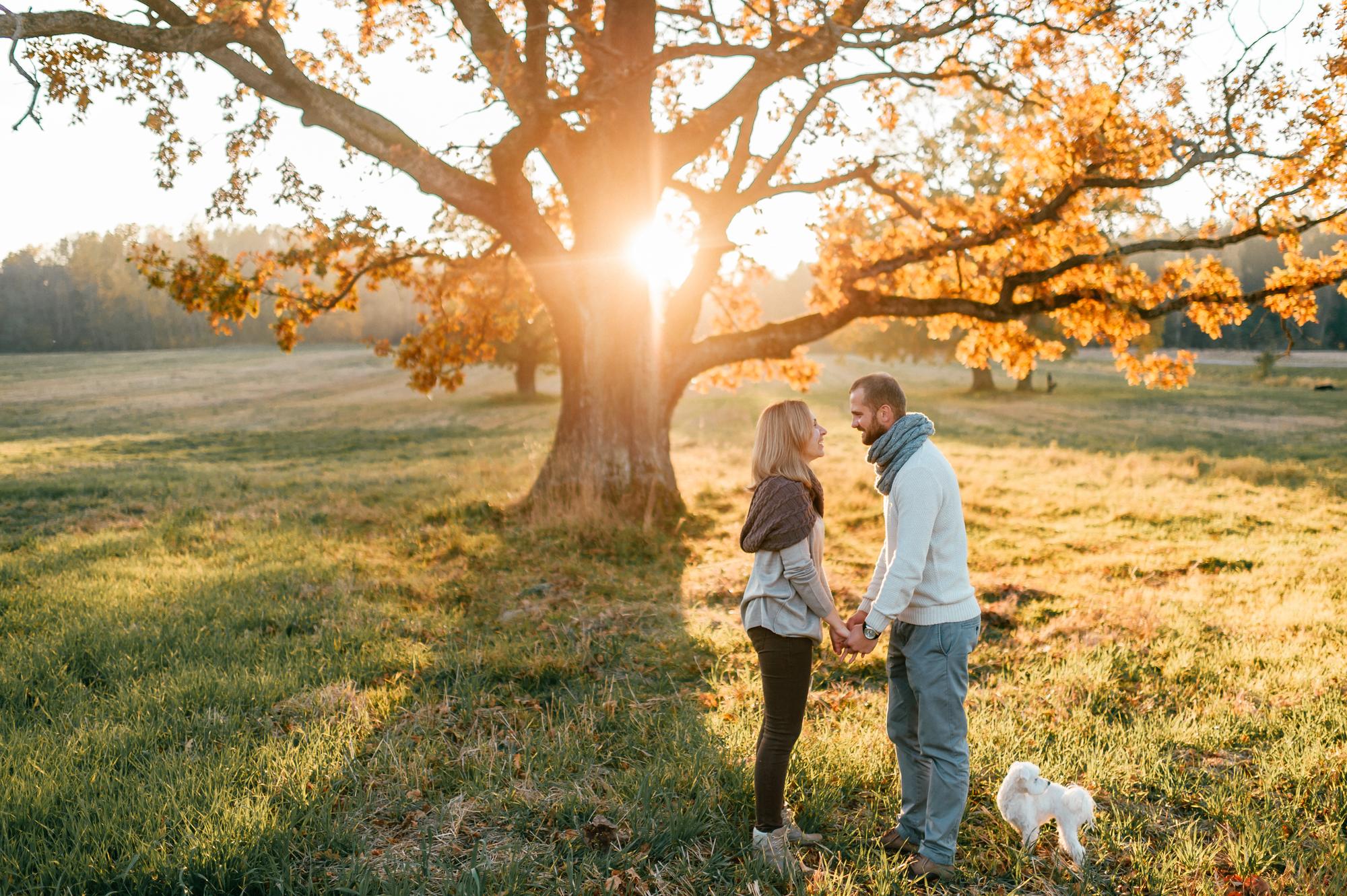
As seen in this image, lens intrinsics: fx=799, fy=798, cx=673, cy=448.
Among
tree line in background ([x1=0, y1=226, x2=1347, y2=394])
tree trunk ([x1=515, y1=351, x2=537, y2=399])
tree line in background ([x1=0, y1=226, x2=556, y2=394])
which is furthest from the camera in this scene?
tree line in background ([x1=0, y1=226, x2=556, y2=394])

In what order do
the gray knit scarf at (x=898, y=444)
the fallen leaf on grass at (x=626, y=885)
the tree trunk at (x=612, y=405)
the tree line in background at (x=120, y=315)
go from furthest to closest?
the tree line in background at (x=120, y=315) < the tree trunk at (x=612, y=405) < the gray knit scarf at (x=898, y=444) < the fallen leaf on grass at (x=626, y=885)

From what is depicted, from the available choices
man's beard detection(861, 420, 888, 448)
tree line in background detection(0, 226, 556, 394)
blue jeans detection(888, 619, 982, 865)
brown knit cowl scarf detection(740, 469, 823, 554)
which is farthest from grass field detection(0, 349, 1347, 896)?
tree line in background detection(0, 226, 556, 394)

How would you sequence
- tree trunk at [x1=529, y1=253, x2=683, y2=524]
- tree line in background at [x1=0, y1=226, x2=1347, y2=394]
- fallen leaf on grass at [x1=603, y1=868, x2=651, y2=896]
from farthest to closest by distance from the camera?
tree line in background at [x1=0, y1=226, x2=1347, y2=394], tree trunk at [x1=529, y1=253, x2=683, y2=524], fallen leaf on grass at [x1=603, y1=868, x2=651, y2=896]

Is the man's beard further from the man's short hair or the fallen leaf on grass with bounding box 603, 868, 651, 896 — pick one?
the fallen leaf on grass with bounding box 603, 868, 651, 896

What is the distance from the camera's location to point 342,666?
5.95m

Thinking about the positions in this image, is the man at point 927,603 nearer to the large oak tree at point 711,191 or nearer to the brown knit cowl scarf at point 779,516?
the brown knit cowl scarf at point 779,516

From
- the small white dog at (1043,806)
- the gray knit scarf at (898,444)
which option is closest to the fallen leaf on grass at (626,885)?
the small white dog at (1043,806)

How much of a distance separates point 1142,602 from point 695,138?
8.92 metres

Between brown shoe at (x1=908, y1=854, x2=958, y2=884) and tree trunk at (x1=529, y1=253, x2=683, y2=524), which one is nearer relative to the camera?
brown shoe at (x1=908, y1=854, x2=958, y2=884)

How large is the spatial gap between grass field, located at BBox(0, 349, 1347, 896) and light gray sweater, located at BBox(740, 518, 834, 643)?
3.59 feet

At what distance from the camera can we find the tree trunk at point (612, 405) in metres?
11.7

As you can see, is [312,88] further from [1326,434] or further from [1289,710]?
[1326,434]

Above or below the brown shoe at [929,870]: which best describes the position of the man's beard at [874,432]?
above

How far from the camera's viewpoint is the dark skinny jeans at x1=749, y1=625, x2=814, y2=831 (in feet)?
12.3
